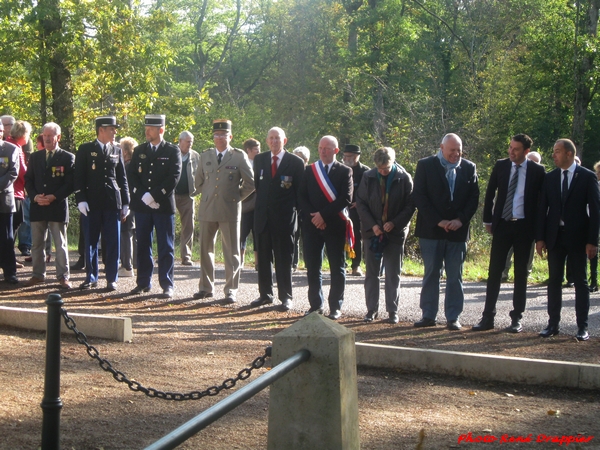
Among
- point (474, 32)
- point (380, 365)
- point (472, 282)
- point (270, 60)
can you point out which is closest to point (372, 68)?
point (474, 32)

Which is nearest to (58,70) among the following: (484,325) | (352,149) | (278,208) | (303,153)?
(303,153)

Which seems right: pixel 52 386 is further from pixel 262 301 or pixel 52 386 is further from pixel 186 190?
pixel 186 190

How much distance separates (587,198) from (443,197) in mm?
1572

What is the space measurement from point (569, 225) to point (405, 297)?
3627 millimetres

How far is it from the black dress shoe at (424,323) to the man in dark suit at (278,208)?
193 centimetres

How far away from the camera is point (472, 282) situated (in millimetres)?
14594

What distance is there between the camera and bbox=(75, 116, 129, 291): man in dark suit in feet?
39.4

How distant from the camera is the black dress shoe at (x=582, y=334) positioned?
29.6ft

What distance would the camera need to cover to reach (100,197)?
39.4ft

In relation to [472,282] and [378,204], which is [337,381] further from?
[472,282]

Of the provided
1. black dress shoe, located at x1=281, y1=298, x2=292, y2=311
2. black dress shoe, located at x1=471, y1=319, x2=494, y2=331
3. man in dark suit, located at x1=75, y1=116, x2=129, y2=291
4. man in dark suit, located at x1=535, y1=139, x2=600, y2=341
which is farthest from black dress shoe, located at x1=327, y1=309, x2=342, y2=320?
man in dark suit, located at x1=75, y1=116, x2=129, y2=291

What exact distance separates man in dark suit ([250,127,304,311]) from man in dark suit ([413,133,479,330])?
193 centimetres

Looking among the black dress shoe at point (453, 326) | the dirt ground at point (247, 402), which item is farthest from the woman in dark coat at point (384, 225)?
the black dress shoe at point (453, 326)

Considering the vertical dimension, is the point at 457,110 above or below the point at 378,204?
above
